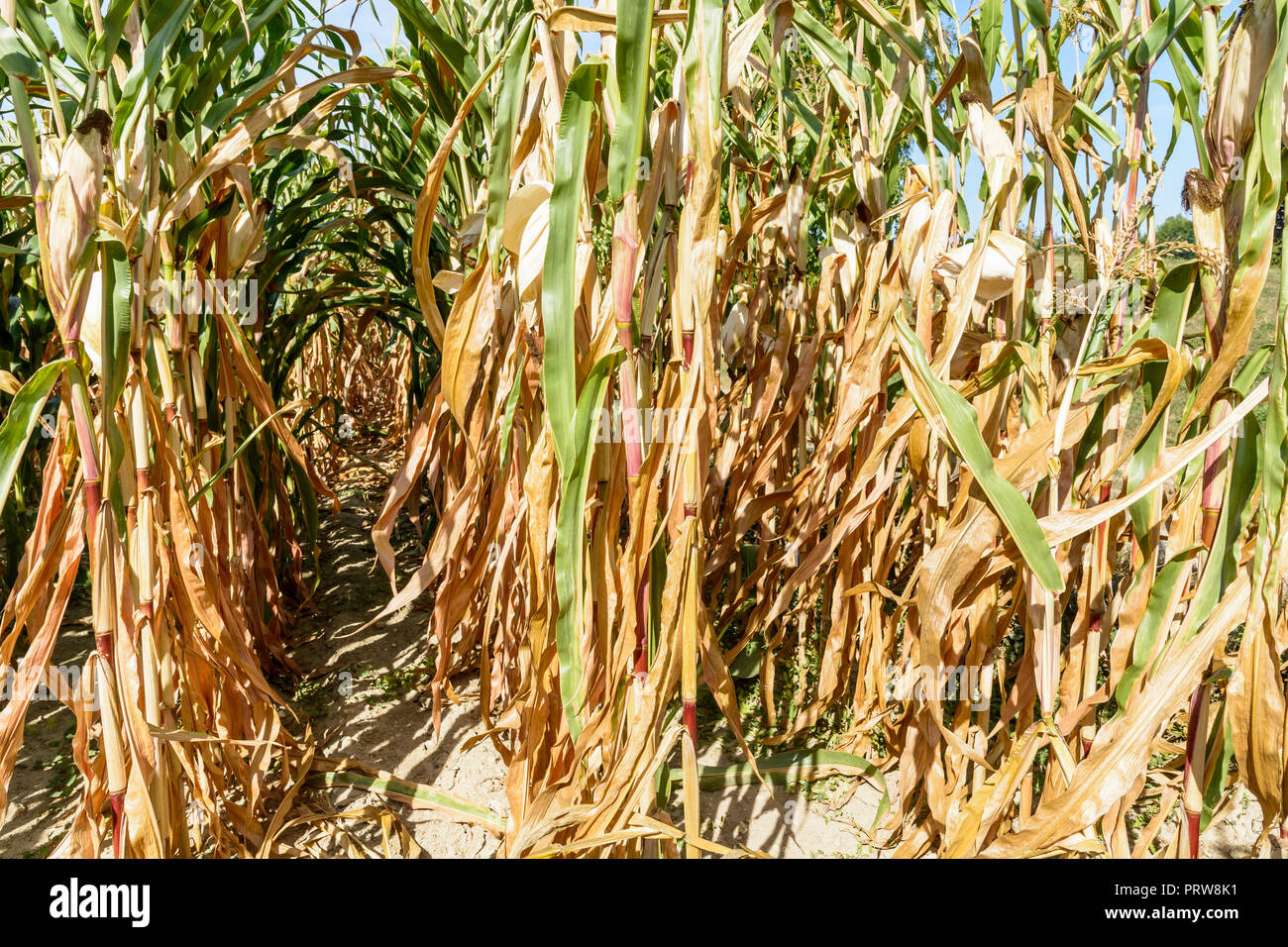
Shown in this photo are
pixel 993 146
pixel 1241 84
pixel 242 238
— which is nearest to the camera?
pixel 1241 84

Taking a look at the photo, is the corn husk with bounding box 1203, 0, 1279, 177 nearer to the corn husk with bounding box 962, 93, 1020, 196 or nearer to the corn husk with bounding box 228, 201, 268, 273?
the corn husk with bounding box 962, 93, 1020, 196

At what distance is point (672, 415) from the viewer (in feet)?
2.39

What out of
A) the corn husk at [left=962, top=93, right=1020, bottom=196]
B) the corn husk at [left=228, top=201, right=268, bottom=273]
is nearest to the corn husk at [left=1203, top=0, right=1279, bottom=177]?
the corn husk at [left=962, top=93, right=1020, bottom=196]

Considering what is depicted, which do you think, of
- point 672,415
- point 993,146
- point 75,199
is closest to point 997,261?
point 993,146

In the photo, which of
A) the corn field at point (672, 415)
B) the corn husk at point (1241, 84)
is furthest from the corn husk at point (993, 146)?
the corn husk at point (1241, 84)

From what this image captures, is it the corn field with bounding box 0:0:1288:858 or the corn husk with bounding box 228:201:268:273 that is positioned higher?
the corn husk with bounding box 228:201:268:273

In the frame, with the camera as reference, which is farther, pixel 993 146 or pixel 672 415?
pixel 993 146

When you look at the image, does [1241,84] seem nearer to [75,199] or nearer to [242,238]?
[75,199]

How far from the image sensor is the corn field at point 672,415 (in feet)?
2.19

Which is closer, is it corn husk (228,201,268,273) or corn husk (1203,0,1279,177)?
corn husk (1203,0,1279,177)

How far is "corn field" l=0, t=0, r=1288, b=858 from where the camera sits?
0.67m

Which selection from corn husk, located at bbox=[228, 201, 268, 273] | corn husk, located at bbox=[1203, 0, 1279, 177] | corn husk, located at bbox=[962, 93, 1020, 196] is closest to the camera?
corn husk, located at bbox=[1203, 0, 1279, 177]
